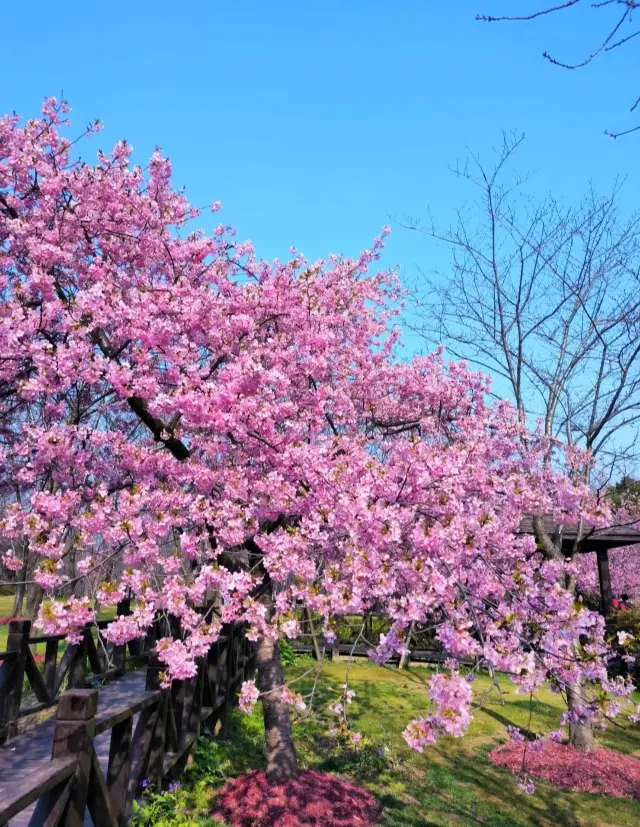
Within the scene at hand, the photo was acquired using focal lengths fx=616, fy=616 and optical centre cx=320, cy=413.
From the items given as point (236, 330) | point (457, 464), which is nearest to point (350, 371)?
point (236, 330)

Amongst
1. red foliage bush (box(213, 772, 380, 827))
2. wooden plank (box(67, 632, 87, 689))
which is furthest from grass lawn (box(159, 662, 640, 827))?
wooden plank (box(67, 632, 87, 689))

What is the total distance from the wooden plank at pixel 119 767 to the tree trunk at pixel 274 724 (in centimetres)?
268

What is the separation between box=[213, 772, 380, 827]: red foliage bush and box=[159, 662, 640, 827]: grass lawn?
0.23m

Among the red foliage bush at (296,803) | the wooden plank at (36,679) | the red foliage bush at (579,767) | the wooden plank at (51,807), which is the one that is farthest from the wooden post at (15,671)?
the red foliage bush at (579,767)

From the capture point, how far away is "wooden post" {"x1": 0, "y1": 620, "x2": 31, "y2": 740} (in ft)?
21.8

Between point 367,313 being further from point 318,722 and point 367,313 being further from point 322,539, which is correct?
point 318,722

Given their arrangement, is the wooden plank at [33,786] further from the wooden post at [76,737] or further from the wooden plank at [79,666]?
the wooden plank at [79,666]

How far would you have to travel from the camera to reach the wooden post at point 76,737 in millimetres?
3469

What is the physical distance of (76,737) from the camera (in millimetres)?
3490

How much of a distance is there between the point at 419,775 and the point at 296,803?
3.13m

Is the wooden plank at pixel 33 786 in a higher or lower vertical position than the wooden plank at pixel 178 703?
higher

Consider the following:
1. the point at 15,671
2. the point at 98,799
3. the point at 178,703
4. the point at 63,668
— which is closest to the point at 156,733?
the point at 178,703

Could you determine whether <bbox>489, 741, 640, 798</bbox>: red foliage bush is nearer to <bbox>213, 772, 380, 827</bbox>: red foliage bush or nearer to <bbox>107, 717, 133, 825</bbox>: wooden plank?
<bbox>213, 772, 380, 827</bbox>: red foliage bush

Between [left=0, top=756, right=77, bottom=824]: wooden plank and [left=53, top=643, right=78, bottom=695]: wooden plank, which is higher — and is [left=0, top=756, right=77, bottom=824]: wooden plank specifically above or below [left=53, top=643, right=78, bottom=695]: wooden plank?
above
